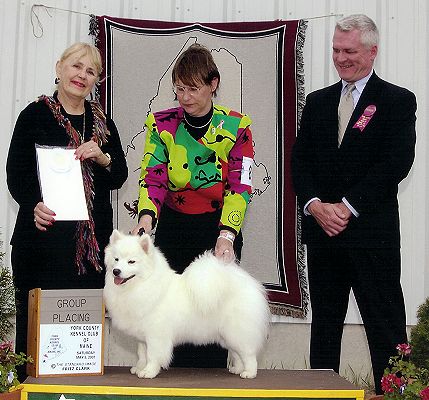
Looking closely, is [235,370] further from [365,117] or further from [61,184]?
[365,117]

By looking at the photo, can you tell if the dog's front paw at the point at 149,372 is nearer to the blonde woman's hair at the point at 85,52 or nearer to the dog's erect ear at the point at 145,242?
the dog's erect ear at the point at 145,242

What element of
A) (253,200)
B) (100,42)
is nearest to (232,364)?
(253,200)

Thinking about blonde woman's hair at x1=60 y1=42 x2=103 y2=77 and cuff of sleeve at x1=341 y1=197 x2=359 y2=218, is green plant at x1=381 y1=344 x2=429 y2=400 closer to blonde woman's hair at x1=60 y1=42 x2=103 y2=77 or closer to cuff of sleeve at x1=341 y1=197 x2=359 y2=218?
cuff of sleeve at x1=341 y1=197 x2=359 y2=218

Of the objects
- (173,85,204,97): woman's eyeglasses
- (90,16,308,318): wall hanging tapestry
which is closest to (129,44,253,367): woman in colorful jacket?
(173,85,204,97): woman's eyeglasses

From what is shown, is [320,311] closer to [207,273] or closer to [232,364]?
[232,364]

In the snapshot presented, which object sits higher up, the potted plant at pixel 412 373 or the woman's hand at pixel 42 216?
the woman's hand at pixel 42 216

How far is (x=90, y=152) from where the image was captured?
7.64ft

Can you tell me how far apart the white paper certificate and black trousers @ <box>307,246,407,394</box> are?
833 millimetres

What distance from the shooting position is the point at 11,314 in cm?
252

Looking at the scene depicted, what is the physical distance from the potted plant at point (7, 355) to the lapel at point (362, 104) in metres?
1.26

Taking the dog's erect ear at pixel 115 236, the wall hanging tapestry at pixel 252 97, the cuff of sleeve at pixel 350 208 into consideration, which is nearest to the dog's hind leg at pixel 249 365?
the dog's erect ear at pixel 115 236

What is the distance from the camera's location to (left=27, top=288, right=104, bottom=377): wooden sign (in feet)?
6.85

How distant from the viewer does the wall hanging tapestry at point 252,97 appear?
336cm

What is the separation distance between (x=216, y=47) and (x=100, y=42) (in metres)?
0.55
